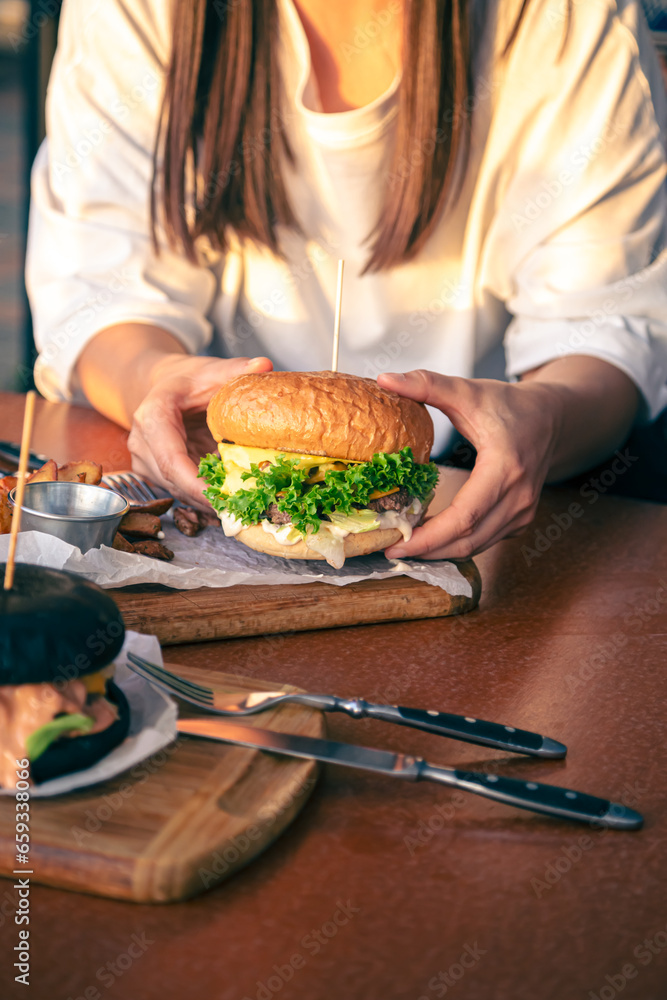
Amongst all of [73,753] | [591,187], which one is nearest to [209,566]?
[73,753]

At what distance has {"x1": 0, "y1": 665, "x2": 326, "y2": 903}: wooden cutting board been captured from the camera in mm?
780

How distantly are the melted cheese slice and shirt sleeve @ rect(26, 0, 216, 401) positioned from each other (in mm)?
816

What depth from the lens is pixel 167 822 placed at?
2.78ft

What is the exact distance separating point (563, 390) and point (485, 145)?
909mm

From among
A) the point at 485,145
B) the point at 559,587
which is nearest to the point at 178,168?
the point at 485,145

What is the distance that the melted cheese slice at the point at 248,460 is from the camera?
1.65 meters

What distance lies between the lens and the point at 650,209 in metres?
2.39

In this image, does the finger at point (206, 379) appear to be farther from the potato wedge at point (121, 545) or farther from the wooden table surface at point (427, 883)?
the wooden table surface at point (427, 883)

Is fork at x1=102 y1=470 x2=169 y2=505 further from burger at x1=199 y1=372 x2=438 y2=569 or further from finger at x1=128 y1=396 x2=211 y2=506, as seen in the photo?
burger at x1=199 y1=372 x2=438 y2=569

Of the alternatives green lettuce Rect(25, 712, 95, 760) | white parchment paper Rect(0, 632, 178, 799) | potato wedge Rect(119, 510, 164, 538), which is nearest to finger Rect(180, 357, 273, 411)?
potato wedge Rect(119, 510, 164, 538)

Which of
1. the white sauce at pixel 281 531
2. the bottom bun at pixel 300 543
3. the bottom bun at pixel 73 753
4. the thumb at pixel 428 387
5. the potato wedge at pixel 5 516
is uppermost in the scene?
the thumb at pixel 428 387
